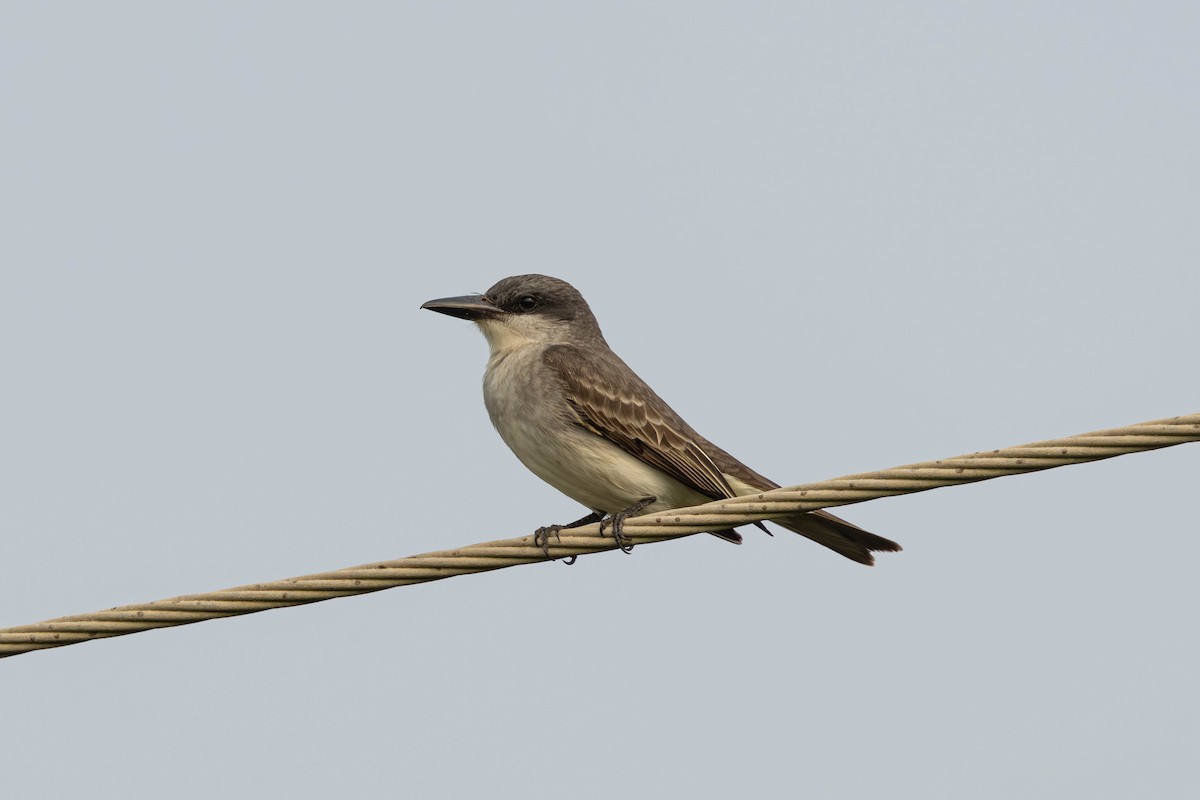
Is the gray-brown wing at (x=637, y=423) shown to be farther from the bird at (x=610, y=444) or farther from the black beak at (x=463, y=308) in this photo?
the black beak at (x=463, y=308)

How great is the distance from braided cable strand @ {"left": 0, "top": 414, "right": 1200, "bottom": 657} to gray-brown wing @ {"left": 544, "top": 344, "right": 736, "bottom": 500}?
2823 mm

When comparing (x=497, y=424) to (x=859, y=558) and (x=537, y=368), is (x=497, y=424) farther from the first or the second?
(x=859, y=558)

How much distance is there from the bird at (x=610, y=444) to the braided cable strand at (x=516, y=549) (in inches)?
96.2

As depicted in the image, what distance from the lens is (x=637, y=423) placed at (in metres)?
10.0

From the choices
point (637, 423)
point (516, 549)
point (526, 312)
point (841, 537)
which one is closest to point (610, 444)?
point (637, 423)

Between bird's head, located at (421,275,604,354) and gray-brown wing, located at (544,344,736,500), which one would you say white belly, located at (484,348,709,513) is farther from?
bird's head, located at (421,275,604,354)

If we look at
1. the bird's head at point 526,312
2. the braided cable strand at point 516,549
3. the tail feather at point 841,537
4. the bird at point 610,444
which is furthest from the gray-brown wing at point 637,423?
the braided cable strand at point 516,549

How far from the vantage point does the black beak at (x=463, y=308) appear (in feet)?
36.9

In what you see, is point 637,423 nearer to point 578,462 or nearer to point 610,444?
point 610,444

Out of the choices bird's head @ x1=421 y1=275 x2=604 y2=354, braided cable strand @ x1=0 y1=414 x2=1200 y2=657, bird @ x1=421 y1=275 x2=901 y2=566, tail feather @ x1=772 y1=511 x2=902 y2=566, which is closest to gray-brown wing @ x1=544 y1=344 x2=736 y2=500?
bird @ x1=421 y1=275 x2=901 y2=566

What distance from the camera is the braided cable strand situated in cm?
612

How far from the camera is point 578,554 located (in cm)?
782

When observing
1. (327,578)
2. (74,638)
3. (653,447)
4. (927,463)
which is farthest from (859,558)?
(74,638)

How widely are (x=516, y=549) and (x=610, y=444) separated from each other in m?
3.02
